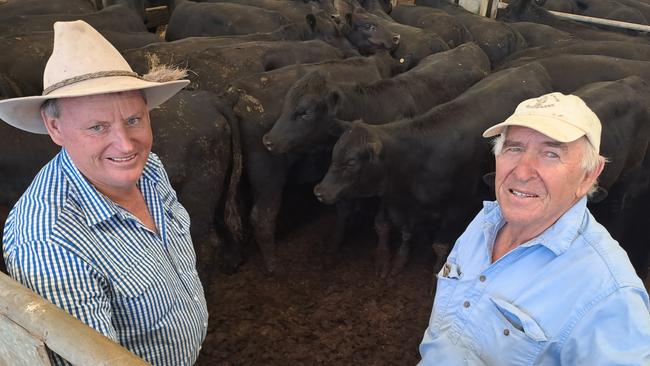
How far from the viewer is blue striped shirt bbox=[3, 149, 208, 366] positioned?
1516 millimetres

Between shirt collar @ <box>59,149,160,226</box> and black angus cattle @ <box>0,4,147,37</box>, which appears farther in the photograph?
black angus cattle @ <box>0,4,147,37</box>

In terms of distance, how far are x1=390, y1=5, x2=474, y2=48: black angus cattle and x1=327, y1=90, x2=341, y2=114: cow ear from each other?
3867 millimetres

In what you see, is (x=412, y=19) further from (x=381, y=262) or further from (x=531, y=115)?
(x=531, y=115)

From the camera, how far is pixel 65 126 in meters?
1.71

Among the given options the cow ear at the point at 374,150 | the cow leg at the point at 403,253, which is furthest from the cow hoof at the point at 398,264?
the cow ear at the point at 374,150

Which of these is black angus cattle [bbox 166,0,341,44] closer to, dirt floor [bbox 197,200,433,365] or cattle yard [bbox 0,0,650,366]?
cattle yard [bbox 0,0,650,366]

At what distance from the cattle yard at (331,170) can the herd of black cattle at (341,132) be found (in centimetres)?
1

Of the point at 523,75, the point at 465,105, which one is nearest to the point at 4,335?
the point at 465,105

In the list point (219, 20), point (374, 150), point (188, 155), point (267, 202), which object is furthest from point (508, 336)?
point (219, 20)

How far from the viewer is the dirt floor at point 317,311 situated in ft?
11.9

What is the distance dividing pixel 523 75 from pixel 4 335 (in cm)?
460

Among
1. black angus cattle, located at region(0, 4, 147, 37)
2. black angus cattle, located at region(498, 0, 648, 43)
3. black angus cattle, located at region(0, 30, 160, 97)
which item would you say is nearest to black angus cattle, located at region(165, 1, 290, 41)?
black angus cattle, located at region(0, 4, 147, 37)

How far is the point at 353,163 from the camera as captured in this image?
378 centimetres

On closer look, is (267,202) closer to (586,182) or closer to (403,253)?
(403,253)
